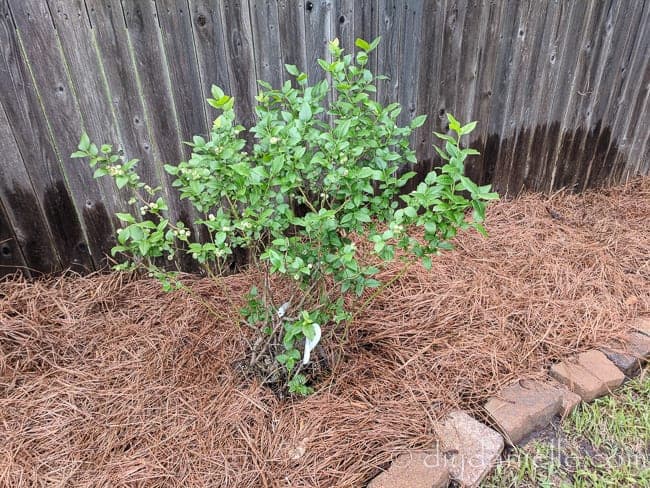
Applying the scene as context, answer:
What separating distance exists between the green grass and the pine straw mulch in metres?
0.23

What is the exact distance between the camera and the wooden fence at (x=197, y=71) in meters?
1.86

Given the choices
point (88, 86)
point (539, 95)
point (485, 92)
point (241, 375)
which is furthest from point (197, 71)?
point (539, 95)

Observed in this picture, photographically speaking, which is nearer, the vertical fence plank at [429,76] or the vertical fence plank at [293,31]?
the vertical fence plank at [293,31]

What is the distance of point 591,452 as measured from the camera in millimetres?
1705

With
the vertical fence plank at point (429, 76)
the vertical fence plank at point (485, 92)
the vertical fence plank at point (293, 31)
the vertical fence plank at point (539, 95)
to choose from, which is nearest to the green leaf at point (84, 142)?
the vertical fence plank at point (293, 31)

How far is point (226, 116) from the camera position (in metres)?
1.36

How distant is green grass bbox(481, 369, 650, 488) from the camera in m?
1.61

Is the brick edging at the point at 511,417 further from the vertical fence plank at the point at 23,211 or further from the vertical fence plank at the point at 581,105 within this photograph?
the vertical fence plank at the point at 23,211

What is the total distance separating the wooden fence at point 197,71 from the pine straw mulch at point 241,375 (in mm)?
424

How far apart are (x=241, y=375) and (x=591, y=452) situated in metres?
1.36

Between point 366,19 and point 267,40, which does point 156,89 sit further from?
point 366,19

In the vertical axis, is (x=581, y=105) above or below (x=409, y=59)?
below

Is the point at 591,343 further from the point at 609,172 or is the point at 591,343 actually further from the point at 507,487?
the point at 609,172

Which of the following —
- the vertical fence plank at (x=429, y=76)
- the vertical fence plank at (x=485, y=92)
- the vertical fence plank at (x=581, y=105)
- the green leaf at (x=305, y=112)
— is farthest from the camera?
the vertical fence plank at (x=581, y=105)
